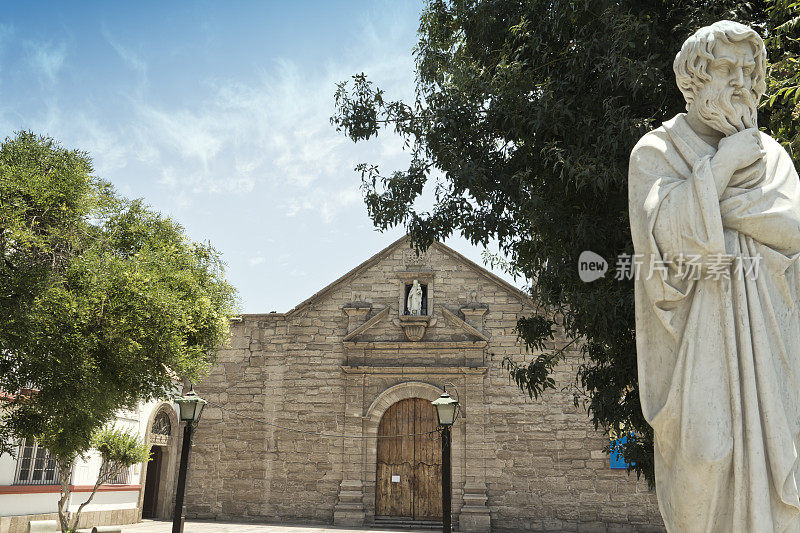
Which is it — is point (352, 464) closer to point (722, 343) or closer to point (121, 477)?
point (121, 477)

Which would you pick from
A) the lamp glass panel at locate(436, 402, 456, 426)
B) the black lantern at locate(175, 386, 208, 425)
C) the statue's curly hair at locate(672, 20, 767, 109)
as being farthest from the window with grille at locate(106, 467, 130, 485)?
the statue's curly hair at locate(672, 20, 767, 109)

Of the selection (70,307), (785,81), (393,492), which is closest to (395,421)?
(393,492)

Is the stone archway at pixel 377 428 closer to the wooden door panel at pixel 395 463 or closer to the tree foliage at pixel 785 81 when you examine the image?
the wooden door panel at pixel 395 463

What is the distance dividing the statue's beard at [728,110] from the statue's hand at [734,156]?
0.11 m

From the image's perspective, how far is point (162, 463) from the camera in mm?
16594

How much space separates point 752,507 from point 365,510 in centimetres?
1463

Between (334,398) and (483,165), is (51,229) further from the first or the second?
(334,398)

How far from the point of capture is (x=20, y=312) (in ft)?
26.0

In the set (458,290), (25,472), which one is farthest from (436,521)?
(25,472)

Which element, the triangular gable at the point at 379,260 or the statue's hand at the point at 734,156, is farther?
the triangular gable at the point at 379,260

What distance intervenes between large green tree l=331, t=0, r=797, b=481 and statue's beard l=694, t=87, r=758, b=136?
13.5 ft

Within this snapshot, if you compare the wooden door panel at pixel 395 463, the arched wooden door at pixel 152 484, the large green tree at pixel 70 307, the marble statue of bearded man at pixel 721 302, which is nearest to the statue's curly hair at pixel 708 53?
the marble statue of bearded man at pixel 721 302

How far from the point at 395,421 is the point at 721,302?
14614 millimetres

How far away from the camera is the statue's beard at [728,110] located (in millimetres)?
2172
